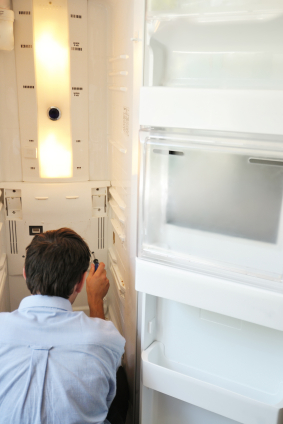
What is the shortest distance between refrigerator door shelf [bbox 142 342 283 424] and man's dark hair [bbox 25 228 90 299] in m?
0.37

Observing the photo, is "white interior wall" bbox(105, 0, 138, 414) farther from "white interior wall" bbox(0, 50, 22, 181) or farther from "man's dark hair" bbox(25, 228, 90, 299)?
"white interior wall" bbox(0, 50, 22, 181)

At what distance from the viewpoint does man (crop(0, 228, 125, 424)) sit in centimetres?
114

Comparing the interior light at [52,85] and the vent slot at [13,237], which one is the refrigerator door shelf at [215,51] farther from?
the vent slot at [13,237]

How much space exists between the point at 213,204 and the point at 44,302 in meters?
0.61

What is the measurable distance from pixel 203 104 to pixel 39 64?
1.31 m

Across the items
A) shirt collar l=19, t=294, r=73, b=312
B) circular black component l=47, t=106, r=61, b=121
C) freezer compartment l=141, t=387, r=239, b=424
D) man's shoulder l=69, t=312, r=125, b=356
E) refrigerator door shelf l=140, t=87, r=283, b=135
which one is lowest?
freezer compartment l=141, t=387, r=239, b=424

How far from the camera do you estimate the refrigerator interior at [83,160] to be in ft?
6.43

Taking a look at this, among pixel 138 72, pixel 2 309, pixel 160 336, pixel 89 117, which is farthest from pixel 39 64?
pixel 160 336

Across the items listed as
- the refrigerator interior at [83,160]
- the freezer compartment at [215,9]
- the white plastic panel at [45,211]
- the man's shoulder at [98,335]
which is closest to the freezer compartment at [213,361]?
the man's shoulder at [98,335]

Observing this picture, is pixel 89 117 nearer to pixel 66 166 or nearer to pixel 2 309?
pixel 66 166

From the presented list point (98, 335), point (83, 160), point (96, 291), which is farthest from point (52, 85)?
point (98, 335)

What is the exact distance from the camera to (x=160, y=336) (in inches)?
58.6

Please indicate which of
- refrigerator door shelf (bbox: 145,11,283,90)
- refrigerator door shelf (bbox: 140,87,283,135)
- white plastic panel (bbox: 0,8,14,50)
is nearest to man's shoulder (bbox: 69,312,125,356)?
refrigerator door shelf (bbox: 140,87,283,135)

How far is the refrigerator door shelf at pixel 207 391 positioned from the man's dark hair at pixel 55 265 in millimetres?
366
